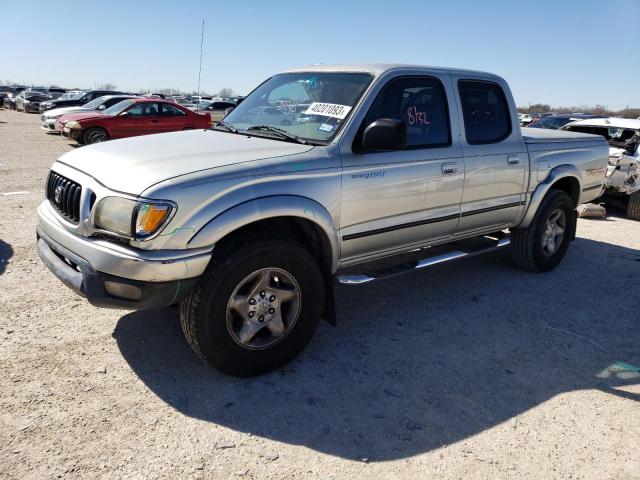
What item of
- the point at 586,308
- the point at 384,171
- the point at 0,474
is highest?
the point at 384,171

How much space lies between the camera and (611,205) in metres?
9.12

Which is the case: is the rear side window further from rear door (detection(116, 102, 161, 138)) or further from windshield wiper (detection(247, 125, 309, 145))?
rear door (detection(116, 102, 161, 138))

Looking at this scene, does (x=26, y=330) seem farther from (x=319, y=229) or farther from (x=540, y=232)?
(x=540, y=232)

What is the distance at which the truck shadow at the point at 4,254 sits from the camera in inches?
185

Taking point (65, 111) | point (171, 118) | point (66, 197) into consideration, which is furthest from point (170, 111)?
point (66, 197)

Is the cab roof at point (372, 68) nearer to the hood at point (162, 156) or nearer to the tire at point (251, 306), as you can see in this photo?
the hood at point (162, 156)

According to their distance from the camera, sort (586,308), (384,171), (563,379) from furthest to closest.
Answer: (586,308)
(384,171)
(563,379)

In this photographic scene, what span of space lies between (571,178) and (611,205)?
4.40 metres

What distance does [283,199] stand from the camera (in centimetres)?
306

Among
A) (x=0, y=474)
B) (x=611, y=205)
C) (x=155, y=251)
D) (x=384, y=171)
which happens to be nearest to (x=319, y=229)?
(x=384, y=171)

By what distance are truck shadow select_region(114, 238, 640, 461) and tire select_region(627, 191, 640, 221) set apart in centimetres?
420

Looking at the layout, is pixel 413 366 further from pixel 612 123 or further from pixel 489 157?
pixel 612 123

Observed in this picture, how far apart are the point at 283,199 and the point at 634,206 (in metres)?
7.75

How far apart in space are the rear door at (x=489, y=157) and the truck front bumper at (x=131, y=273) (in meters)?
2.50
